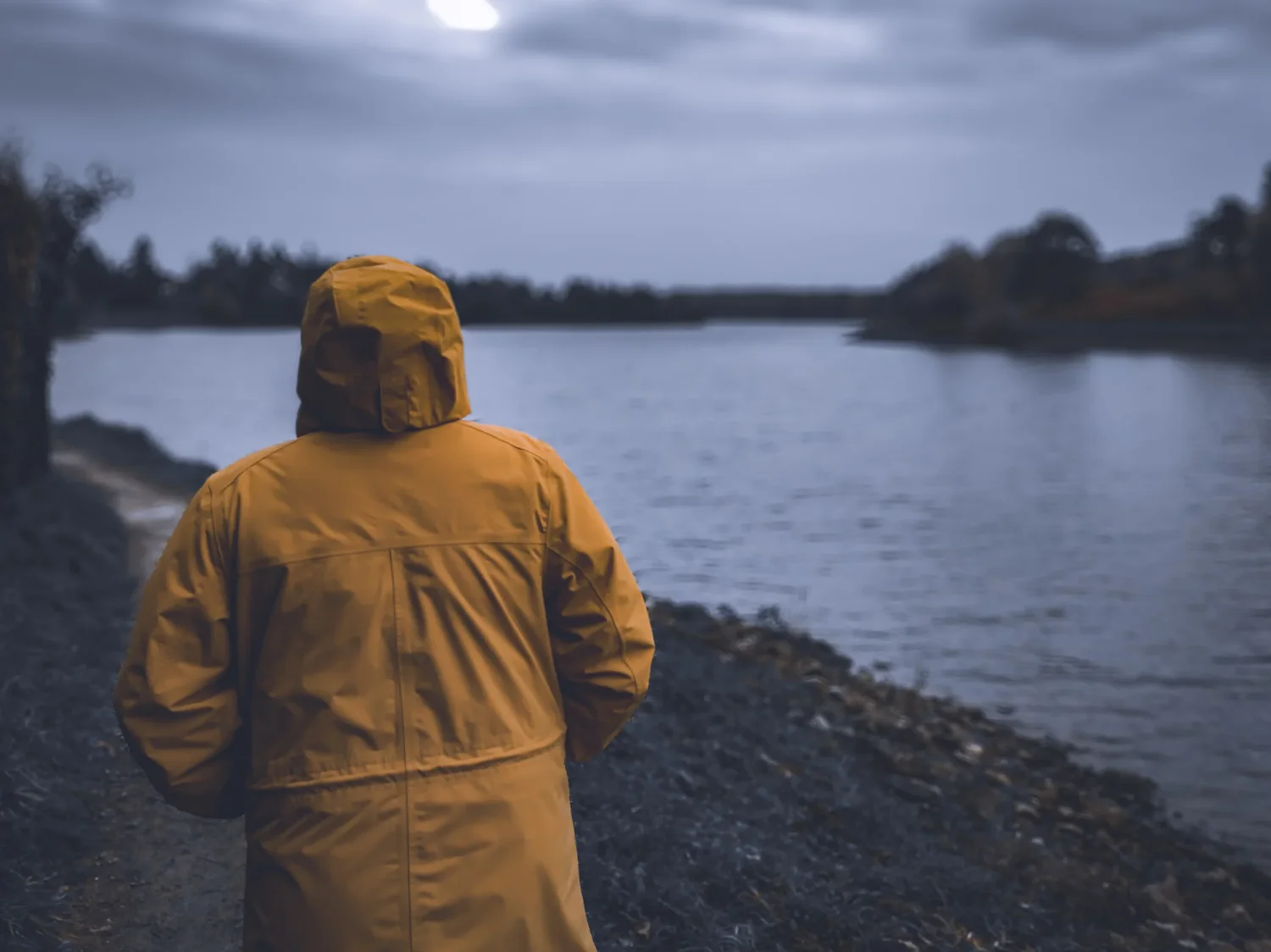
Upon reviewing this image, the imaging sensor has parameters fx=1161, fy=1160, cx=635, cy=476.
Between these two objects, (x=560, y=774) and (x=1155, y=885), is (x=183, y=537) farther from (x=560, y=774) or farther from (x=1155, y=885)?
(x=1155, y=885)

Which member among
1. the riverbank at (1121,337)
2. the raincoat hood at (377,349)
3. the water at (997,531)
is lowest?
the water at (997,531)

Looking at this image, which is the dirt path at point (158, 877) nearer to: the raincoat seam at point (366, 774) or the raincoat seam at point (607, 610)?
the raincoat seam at point (366, 774)

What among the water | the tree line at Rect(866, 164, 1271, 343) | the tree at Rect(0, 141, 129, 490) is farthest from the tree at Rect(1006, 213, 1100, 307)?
the tree at Rect(0, 141, 129, 490)

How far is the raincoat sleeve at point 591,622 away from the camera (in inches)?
94.4

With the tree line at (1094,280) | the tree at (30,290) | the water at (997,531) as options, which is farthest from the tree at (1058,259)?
the tree at (30,290)

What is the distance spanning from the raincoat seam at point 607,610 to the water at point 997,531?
6590mm

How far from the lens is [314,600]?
88.5 inches

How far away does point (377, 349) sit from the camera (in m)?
2.26

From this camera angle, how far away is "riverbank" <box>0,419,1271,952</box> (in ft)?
15.1

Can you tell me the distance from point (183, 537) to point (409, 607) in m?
0.45

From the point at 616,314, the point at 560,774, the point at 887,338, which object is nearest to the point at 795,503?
the point at 560,774

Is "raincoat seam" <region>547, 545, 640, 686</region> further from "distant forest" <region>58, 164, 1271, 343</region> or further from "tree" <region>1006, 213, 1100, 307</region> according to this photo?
"tree" <region>1006, 213, 1100, 307</region>

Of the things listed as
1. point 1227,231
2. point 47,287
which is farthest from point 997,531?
point 1227,231

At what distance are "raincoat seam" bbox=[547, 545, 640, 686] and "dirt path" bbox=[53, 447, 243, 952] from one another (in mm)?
2644
